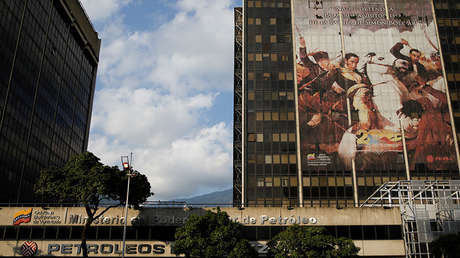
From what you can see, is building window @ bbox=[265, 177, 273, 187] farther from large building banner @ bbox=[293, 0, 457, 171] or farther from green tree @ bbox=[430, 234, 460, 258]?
green tree @ bbox=[430, 234, 460, 258]

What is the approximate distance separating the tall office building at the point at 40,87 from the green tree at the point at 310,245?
59215mm

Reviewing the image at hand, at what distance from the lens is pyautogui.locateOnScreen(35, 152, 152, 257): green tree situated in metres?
53.2

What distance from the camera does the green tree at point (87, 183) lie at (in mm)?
53188

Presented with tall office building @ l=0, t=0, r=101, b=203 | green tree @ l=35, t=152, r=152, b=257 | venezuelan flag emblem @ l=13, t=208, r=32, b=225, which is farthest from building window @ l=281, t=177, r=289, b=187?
tall office building @ l=0, t=0, r=101, b=203

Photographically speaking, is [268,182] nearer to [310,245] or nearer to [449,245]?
[310,245]

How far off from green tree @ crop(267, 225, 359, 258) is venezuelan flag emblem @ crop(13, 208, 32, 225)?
34709 mm

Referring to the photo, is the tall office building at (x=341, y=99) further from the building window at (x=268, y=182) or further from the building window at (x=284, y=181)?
the building window at (x=268, y=182)

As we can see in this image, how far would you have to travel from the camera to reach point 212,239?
4888 cm

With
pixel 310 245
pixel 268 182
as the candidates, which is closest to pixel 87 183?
pixel 310 245

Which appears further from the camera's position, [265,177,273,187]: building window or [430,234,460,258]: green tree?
[265,177,273,187]: building window

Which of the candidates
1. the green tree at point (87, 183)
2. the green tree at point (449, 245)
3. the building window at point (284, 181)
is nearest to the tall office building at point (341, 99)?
the building window at point (284, 181)

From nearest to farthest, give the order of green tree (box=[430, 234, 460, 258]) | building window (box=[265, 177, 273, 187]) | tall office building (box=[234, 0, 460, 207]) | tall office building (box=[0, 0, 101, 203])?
1. green tree (box=[430, 234, 460, 258])
2. tall office building (box=[0, 0, 101, 203])
3. tall office building (box=[234, 0, 460, 207])
4. building window (box=[265, 177, 273, 187])

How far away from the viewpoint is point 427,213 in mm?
60688

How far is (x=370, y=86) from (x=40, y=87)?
7464cm
